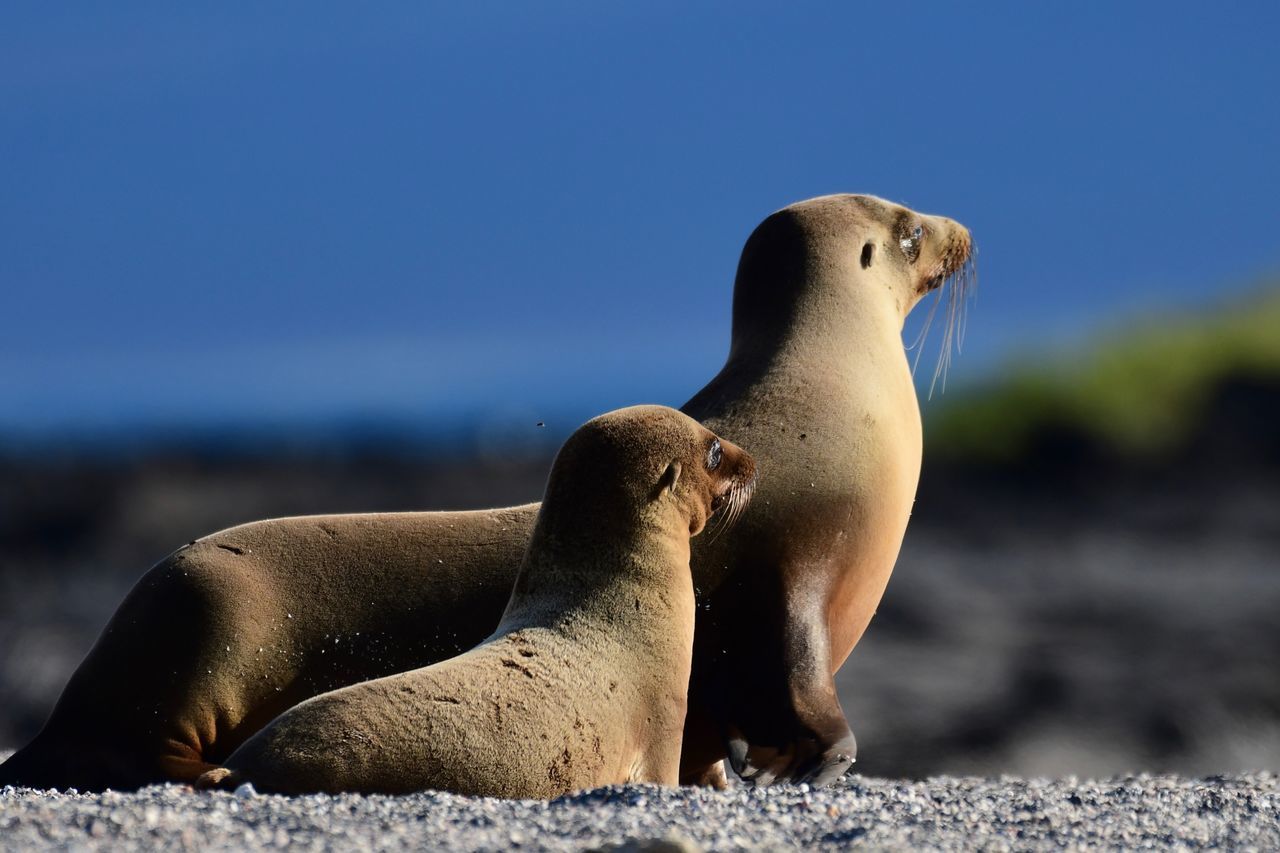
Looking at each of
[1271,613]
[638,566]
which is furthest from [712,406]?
[1271,613]

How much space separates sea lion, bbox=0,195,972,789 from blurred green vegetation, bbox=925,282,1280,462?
1879 centimetres

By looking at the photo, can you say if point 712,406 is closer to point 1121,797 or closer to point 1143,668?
Result: point 1121,797

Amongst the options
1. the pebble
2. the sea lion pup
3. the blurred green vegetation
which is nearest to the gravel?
the pebble

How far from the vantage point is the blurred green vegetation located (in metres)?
26.0

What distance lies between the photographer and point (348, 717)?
5.71 meters

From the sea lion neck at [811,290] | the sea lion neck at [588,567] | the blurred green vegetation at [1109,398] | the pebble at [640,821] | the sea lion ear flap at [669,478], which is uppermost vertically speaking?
the sea lion neck at [811,290]

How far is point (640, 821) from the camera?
5.16 metres

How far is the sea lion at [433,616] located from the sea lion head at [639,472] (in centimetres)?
42

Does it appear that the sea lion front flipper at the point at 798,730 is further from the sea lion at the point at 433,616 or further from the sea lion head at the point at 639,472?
the sea lion head at the point at 639,472

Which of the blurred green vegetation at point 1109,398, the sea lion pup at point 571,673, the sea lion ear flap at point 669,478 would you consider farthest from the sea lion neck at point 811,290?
the blurred green vegetation at point 1109,398

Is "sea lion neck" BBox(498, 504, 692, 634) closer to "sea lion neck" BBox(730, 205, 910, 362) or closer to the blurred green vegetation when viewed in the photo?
"sea lion neck" BBox(730, 205, 910, 362)

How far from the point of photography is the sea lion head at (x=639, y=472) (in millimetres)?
6688

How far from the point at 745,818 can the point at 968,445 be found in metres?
21.3

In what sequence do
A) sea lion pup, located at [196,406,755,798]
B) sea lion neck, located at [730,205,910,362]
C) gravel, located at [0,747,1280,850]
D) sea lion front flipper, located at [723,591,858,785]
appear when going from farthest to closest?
sea lion neck, located at [730,205,910,362], sea lion front flipper, located at [723,591,858,785], sea lion pup, located at [196,406,755,798], gravel, located at [0,747,1280,850]
